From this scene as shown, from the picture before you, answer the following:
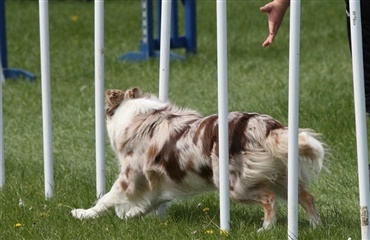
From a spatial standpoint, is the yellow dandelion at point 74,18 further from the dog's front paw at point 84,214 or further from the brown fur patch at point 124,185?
the brown fur patch at point 124,185

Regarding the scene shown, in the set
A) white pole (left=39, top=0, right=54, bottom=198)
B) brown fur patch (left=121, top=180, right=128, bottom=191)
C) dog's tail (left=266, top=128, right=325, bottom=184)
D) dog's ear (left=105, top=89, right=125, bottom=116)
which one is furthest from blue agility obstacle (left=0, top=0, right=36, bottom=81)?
dog's tail (left=266, top=128, right=325, bottom=184)

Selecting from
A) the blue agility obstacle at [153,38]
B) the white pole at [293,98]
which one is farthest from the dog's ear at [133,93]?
the blue agility obstacle at [153,38]

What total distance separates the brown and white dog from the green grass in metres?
0.13

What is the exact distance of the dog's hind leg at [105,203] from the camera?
5219 mm

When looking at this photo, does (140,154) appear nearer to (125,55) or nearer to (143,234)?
(143,234)

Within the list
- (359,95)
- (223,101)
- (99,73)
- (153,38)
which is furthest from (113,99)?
(153,38)

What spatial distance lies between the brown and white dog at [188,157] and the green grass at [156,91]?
0.13 meters

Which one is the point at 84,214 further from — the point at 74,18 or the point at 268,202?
the point at 74,18

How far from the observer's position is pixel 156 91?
31.9 ft

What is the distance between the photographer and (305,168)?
4789 mm

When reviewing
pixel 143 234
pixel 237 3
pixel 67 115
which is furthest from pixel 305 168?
pixel 237 3

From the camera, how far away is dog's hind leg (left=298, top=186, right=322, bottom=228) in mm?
4863

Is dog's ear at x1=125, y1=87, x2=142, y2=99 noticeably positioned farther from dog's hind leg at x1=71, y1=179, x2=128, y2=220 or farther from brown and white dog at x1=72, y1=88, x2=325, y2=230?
dog's hind leg at x1=71, y1=179, x2=128, y2=220

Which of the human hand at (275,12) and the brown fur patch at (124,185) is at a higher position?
the human hand at (275,12)
